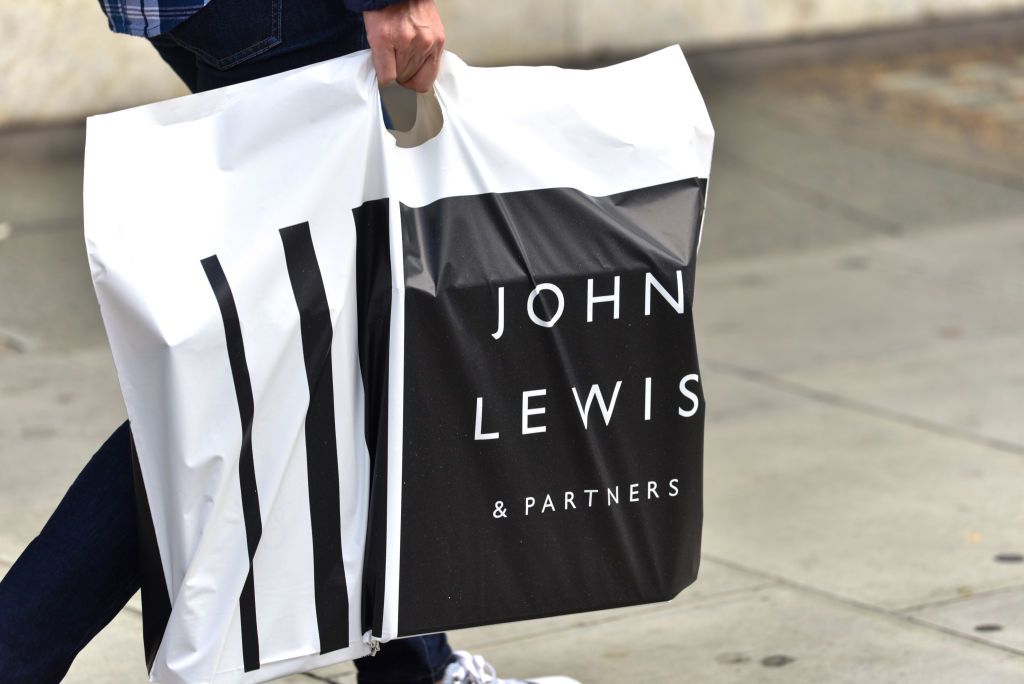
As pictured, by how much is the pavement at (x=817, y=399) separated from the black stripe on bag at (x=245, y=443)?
2.72ft

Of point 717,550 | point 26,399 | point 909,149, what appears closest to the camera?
point 717,550

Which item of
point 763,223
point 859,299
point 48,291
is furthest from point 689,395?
point 763,223

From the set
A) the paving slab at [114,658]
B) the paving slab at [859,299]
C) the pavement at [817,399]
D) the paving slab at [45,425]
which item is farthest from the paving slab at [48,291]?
the paving slab at [859,299]

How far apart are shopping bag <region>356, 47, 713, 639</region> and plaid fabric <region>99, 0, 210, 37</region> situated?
356 millimetres

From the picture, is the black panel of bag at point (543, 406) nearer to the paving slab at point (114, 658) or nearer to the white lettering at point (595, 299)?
the white lettering at point (595, 299)

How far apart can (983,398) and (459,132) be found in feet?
9.10

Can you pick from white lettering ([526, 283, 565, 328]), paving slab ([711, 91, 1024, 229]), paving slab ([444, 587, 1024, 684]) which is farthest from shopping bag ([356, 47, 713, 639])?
paving slab ([711, 91, 1024, 229])

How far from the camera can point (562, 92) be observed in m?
2.38

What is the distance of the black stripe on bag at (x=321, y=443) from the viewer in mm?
2160

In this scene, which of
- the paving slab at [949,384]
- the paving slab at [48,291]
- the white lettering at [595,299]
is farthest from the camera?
the paving slab at [48,291]

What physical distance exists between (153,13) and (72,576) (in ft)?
2.68

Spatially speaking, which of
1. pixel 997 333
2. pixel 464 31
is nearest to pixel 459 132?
pixel 997 333

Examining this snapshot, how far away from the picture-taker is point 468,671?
8.76 ft

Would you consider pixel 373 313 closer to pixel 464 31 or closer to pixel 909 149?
pixel 909 149
